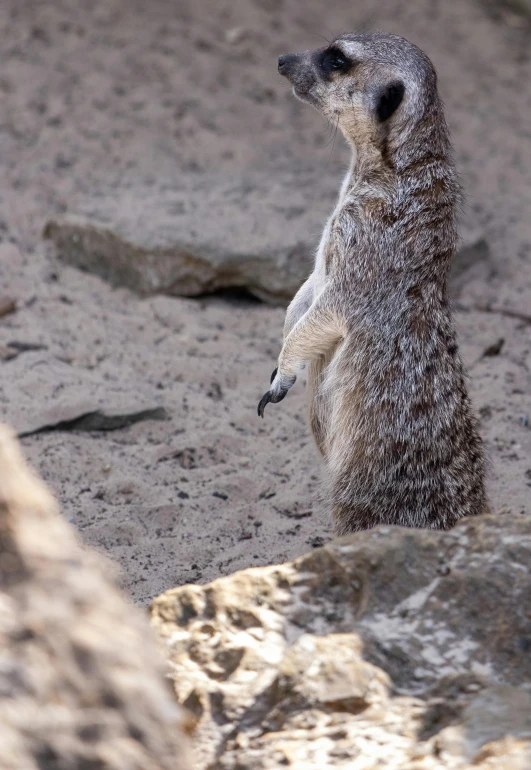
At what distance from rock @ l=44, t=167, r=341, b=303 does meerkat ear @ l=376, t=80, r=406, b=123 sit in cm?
179

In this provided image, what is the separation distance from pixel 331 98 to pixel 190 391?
1.65 meters

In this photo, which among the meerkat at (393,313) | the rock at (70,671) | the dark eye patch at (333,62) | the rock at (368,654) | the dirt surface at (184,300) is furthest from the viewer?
the dirt surface at (184,300)

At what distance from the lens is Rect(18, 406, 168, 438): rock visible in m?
4.16

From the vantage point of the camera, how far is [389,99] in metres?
3.35

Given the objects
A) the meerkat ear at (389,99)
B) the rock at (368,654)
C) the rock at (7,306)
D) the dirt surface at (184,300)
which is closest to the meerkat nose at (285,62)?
the meerkat ear at (389,99)

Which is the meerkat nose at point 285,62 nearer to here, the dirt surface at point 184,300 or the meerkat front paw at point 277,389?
the meerkat front paw at point 277,389

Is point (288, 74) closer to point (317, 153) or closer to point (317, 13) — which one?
point (317, 153)

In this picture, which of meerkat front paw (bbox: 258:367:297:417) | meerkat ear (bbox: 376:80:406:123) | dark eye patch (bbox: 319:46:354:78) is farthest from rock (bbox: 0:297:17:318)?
meerkat ear (bbox: 376:80:406:123)

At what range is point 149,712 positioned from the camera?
58.1 inches

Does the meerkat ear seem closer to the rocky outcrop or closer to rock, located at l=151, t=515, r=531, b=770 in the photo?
rock, located at l=151, t=515, r=531, b=770

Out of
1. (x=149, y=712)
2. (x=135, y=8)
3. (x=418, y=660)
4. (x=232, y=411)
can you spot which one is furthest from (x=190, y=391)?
(x=135, y=8)

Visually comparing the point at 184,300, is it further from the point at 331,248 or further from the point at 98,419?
the point at 331,248

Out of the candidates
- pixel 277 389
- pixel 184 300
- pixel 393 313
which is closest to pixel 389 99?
pixel 393 313

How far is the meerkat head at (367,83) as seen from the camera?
10.9 ft
